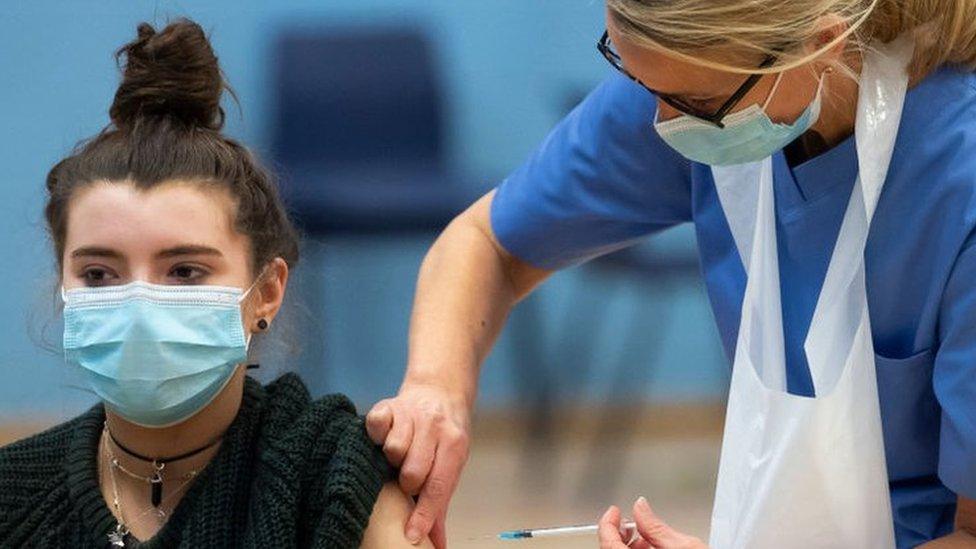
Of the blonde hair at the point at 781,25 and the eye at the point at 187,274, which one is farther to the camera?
the eye at the point at 187,274

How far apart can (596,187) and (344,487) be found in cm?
58

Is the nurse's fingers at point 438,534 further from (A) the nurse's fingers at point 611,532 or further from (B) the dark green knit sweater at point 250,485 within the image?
(A) the nurse's fingers at point 611,532

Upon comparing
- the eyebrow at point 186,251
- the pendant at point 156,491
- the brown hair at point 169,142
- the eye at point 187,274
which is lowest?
the pendant at point 156,491

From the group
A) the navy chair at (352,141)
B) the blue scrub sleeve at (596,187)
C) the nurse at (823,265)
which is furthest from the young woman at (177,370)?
the navy chair at (352,141)

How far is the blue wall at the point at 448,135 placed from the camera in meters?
3.70

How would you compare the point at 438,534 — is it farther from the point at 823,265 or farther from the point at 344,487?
the point at 823,265

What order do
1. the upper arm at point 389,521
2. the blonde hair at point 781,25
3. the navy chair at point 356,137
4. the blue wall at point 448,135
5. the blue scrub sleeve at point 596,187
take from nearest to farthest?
the blonde hair at point 781,25 < the upper arm at point 389,521 < the blue scrub sleeve at point 596,187 < the blue wall at point 448,135 < the navy chair at point 356,137

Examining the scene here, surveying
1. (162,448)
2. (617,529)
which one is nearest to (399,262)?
(162,448)

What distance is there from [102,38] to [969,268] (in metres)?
2.61

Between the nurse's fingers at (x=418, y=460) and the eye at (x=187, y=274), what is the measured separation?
312 mm

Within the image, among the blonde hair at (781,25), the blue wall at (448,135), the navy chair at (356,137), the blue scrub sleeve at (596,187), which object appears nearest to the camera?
the blonde hair at (781,25)

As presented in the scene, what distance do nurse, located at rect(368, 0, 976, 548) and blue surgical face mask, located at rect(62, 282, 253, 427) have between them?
0.68 ft

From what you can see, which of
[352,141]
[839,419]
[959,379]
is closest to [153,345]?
[839,419]

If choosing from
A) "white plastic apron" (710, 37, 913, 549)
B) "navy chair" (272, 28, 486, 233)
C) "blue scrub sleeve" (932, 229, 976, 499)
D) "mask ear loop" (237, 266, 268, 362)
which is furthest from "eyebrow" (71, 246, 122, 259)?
"navy chair" (272, 28, 486, 233)
